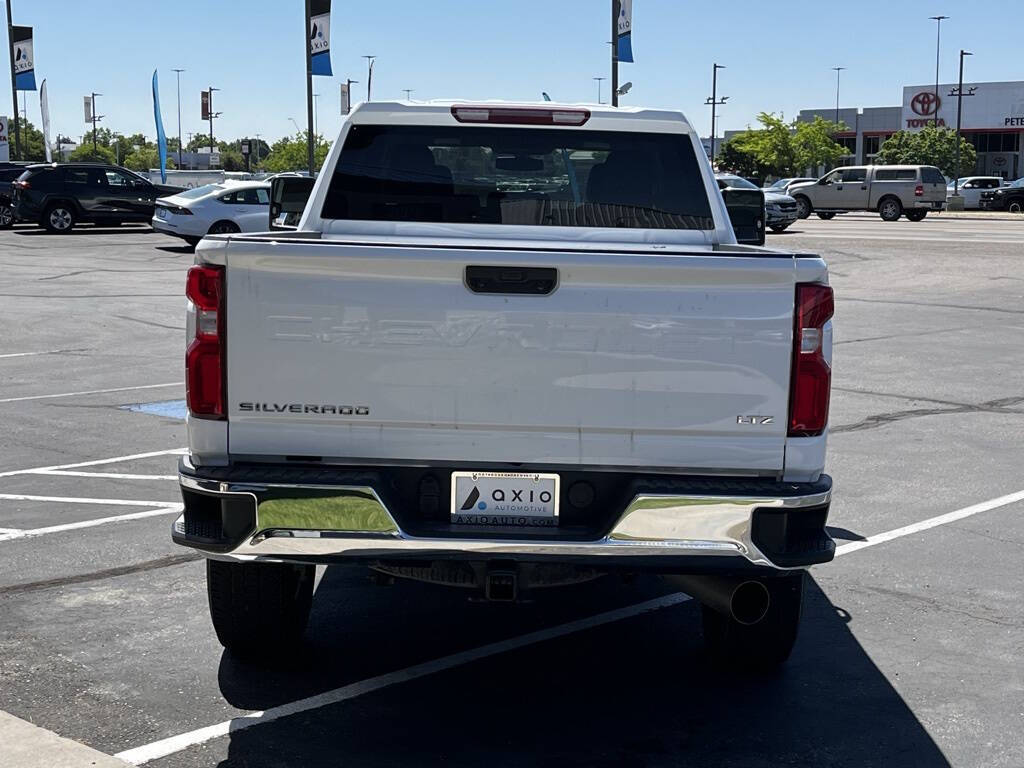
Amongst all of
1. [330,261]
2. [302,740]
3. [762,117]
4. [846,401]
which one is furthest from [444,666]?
[762,117]

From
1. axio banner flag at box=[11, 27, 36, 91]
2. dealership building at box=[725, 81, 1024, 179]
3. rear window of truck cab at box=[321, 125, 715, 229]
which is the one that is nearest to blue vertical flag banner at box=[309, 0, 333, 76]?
axio banner flag at box=[11, 27, 36, 91]

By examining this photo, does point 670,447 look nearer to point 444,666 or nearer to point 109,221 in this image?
point 444,666

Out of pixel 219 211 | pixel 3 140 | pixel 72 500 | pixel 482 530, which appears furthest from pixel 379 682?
pixel 3 140

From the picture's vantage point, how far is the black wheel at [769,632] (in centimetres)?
489

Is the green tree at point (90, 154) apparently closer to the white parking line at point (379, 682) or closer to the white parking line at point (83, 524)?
the white parking line at point (83, 524)

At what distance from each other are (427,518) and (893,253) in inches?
1046

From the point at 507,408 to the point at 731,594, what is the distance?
1.12m

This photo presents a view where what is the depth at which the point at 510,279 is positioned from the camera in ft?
13.9

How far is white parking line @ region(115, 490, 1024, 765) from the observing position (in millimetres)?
4344

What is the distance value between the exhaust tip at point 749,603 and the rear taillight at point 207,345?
75.4 inches

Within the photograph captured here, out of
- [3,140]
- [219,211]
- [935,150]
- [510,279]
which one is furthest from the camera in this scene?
[935,150]

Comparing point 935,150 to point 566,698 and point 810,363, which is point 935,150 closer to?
point 566,698

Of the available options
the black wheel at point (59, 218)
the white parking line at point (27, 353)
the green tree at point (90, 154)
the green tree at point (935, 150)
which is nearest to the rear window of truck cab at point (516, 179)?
the white parking line at point (27, 353)

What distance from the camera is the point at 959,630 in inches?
223
